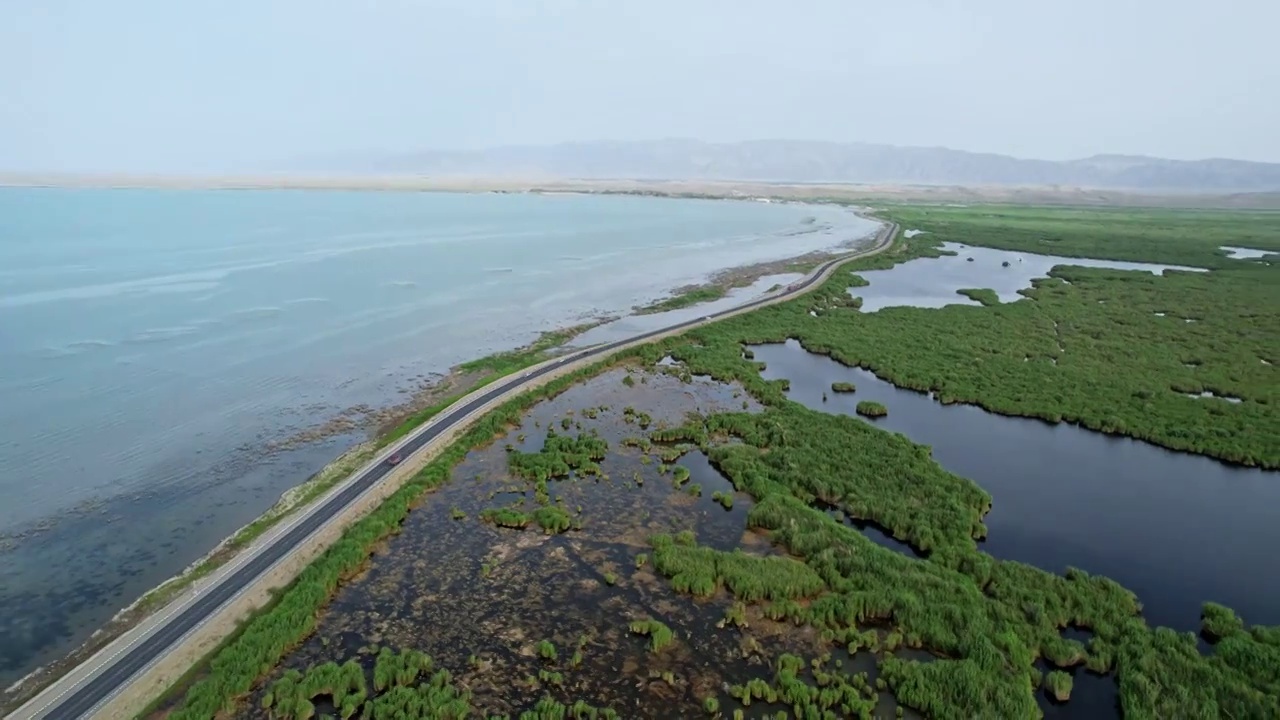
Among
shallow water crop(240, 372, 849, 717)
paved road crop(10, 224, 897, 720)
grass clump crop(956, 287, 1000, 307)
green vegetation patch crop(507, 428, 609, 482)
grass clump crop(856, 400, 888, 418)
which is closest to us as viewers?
paved road crop(10, 224, 897, 720)

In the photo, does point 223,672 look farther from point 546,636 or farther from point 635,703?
point 635,703

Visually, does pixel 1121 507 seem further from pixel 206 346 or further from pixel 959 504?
pixel 206 346

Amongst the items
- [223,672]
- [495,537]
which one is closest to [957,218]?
[495,537]

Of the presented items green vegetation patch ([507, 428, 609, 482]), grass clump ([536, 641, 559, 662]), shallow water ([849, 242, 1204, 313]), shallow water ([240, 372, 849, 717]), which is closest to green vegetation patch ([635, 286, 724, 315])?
shallow water ([849, 242, 1204, 313])

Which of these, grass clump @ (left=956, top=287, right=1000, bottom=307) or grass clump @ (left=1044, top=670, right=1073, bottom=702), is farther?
grass clump @ (left=956, top=287, right=1000, bottom=307)

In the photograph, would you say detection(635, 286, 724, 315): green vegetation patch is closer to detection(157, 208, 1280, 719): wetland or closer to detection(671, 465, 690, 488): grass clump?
detection(157, 208, 1280, 719): wetland

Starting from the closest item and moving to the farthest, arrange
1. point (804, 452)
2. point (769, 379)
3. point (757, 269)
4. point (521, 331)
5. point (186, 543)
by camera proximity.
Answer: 1. point (186, 543)
2. point (804, 452)
3. point (769, 379)
4. point (521, 331)
5. point (757, 269)

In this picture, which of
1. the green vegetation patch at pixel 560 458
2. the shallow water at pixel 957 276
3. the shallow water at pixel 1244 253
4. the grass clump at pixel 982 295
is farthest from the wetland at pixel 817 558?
the shallow water at pixel 1244 253
